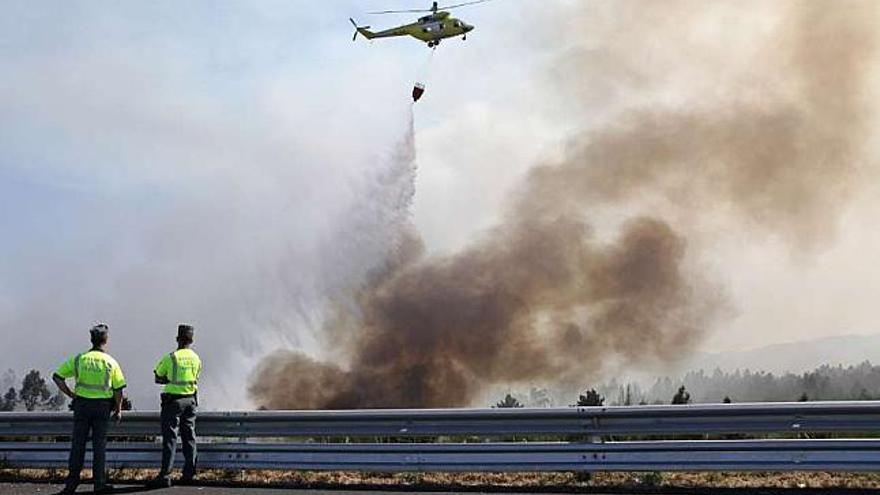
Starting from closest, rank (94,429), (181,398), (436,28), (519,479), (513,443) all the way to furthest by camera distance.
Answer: (513,443) → (519,479) → (94,429) → (181,398) → (436,28)

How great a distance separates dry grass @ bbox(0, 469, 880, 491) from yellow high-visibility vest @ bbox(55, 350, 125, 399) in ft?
4.83

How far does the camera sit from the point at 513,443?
9.64m

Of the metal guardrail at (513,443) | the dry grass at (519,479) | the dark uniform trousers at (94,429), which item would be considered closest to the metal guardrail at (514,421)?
the metal guardrail at (513,443)

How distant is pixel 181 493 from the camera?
979 centimetres

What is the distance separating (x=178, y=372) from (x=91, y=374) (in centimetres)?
99

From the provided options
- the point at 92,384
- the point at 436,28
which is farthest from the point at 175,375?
the point at 436,28

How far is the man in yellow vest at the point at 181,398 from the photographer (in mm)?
10484

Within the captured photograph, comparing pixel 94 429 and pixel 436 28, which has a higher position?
pixel 436 28

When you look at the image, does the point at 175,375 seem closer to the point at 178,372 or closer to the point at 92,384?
the point at 178,372

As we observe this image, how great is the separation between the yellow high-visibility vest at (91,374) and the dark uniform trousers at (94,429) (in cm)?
8

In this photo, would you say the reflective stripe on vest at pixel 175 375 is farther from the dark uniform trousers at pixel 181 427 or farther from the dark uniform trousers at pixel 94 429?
the dark uniform trousers at pixel 94 429

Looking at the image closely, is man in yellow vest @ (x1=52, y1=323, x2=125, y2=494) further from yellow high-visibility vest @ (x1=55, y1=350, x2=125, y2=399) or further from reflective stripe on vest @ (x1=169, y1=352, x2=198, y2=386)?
reflective stripe on vest @ (x1=169, y1=352, x2=198, y2=386)

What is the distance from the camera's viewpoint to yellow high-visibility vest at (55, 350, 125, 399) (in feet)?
33.0

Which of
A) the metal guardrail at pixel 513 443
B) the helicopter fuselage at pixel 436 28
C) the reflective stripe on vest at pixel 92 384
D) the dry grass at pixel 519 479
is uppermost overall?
the helicopter fuselage at pixel 436 28
